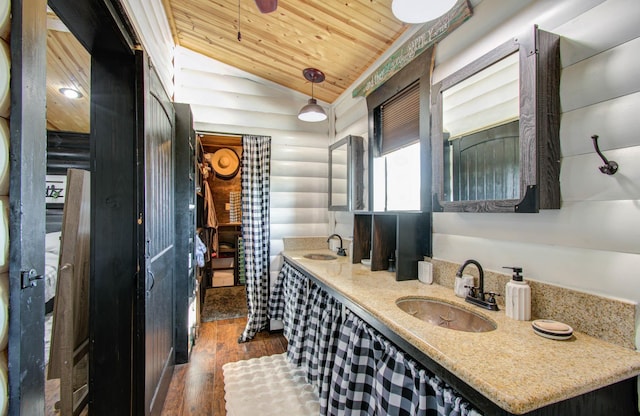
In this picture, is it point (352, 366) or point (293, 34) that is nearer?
point (352, 366)

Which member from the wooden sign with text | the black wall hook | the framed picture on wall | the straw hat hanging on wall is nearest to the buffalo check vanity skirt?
the black wall hook

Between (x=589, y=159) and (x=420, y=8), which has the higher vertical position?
(x=420, y=8)

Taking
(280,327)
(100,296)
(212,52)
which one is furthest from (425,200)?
(212,52)

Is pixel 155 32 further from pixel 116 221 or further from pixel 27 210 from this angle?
pixel 27 210

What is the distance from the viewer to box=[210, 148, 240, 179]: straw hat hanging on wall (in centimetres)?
499

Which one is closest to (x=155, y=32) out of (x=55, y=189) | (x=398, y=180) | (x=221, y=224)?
(x=398, y=180)

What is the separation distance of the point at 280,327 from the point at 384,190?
6.43 ft

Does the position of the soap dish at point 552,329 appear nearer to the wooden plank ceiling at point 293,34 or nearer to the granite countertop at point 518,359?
the granite countertop at point 518,359

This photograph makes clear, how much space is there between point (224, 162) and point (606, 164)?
486 cm

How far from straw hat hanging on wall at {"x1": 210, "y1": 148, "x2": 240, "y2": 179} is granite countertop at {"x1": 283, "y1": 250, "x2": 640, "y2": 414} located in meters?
4.25

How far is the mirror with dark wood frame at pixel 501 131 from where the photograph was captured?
1.17 meters

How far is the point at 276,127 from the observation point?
3.28m

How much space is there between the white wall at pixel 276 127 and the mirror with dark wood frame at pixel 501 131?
180 cm

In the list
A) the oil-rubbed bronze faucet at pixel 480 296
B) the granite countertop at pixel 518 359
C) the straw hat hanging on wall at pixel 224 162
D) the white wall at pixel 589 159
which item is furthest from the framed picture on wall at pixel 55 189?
the white wall at pixel 589 159
